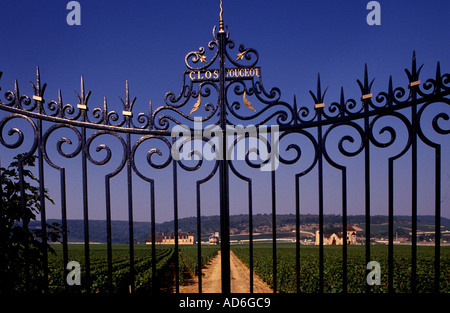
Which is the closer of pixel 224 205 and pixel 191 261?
pixel 224 205

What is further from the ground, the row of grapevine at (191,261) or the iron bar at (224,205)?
the iron bar at (224,205)

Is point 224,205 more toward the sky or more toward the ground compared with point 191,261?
more toward the sky

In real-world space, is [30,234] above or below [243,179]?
below

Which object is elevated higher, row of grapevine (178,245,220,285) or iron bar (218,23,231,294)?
iron bar (218,23,231,294)

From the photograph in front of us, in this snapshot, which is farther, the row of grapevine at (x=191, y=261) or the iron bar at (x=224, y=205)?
the row of grapevine at (x=191, y=261)

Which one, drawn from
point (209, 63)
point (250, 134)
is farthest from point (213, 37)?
point (250, 134)

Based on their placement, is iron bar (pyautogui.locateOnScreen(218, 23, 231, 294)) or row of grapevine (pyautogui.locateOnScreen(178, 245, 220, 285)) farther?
row of grapevine (pyautogui.locateOnScreen(178, 245, 220, 285))

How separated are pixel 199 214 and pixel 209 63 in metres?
1.55

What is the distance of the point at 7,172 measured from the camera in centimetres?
300

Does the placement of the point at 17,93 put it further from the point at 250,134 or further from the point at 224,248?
the point at 224,248

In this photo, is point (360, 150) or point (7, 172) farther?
point (7, 172)
